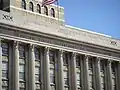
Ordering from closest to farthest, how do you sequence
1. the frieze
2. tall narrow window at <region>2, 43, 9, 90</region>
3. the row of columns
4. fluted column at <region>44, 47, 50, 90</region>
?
tall narrow window at <region>2, 43, 9, 90</region>, the row of columns, the frieze, fluted column at <region>44, 47, 50, 90</region>

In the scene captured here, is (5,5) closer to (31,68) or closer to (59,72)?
(31,68)

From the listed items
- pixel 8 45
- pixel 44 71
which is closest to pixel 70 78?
Result: pixel 44 71

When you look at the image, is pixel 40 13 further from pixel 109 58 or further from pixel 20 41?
pixel 109 58

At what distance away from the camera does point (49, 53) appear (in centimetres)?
4569

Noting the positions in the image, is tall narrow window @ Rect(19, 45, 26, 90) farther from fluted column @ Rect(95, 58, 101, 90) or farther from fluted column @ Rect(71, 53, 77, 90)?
fluted column @ Rect(95, 58, 101, 90)

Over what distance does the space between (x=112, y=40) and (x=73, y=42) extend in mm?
9492

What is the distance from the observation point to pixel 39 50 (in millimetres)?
44844

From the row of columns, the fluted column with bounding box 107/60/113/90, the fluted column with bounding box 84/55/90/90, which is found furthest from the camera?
the fluted column with bounding box 107/60/113/90

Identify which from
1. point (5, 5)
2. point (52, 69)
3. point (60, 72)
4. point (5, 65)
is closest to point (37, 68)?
point (52, 69)

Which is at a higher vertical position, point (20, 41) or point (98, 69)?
point (20, 41)

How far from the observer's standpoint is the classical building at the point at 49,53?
41503 millimetres

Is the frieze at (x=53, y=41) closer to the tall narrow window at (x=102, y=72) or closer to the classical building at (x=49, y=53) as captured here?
the classical building at (x=49, y=53)

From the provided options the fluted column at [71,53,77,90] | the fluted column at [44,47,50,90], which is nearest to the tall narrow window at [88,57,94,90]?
the fluted column at [71,53,77,90]

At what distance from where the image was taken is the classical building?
4150cm
